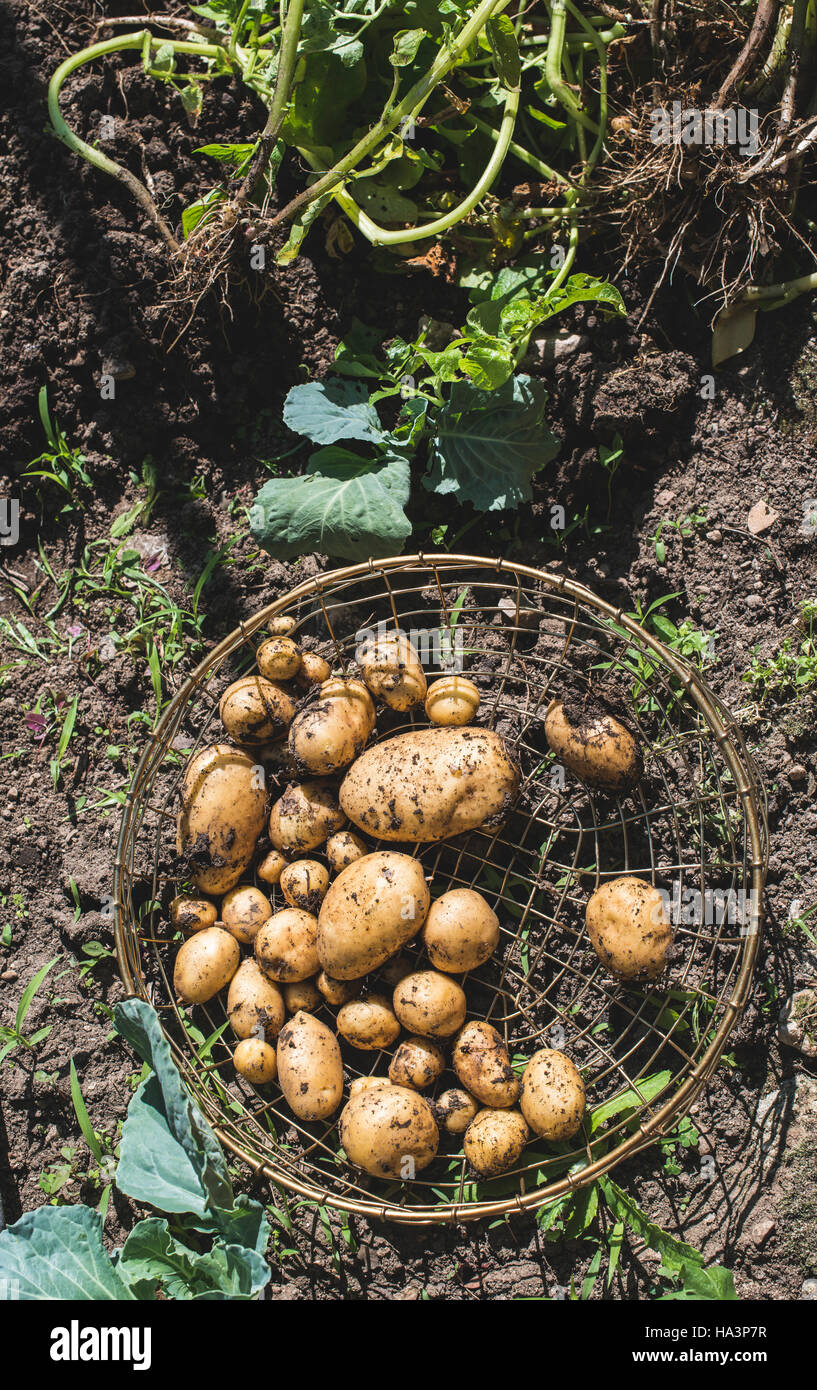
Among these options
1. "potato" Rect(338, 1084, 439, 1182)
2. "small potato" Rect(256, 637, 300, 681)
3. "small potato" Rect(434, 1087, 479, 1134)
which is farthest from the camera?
"small potato" Rect(256, 637, 300, 681)

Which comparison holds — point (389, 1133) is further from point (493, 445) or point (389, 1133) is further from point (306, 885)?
point (493, 445)

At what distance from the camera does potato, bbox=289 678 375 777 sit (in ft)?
7.07

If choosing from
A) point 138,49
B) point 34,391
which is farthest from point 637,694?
→ point 138,49

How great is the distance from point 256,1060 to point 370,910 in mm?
456

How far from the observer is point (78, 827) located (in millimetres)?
2463

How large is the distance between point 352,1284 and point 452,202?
8.42 ft

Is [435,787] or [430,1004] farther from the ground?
[435,787]

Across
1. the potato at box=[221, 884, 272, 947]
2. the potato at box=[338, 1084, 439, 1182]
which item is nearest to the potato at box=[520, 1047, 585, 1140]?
the potato at box=[338, 1084, 439, 1182]

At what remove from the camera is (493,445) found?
2.30 m

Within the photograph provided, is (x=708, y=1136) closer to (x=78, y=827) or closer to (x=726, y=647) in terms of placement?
(x=726, y=647)

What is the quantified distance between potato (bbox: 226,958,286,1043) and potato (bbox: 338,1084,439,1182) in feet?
0.85

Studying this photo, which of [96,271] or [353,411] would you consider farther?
[96,271]

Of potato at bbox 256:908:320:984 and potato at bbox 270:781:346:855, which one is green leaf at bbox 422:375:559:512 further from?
potato at bbox 256:908:320:984

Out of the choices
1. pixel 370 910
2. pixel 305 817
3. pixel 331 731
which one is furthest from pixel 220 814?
pixel 370 910
